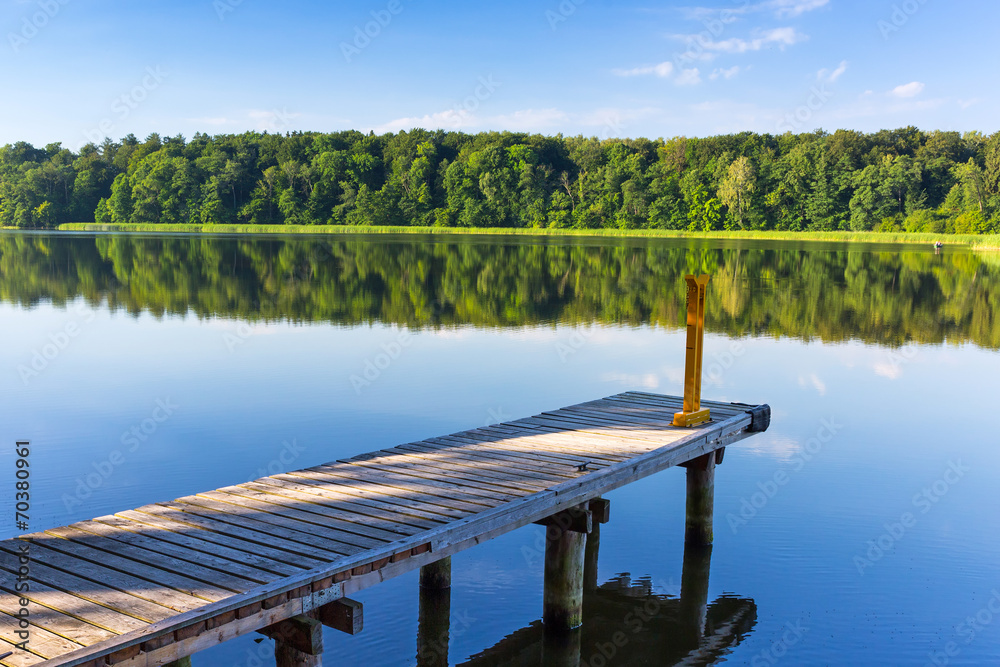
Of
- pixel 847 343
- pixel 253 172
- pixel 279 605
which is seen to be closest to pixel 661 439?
pixel 279 605

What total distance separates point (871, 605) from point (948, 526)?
7.50 feet

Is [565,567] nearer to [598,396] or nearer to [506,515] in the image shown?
[506,515]

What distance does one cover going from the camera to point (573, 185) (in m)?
95.8

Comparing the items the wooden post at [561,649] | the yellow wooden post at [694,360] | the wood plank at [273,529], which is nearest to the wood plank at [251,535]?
the wood plank at [273,529]

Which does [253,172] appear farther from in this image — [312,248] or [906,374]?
[906,374]

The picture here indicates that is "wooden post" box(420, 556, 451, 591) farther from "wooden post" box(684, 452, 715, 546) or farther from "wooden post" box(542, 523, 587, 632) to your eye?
"wooden post" box(684, 452, 715, 546)

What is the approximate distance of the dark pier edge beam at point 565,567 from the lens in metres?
6.33

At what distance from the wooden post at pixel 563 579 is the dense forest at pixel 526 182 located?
76.9 meters
